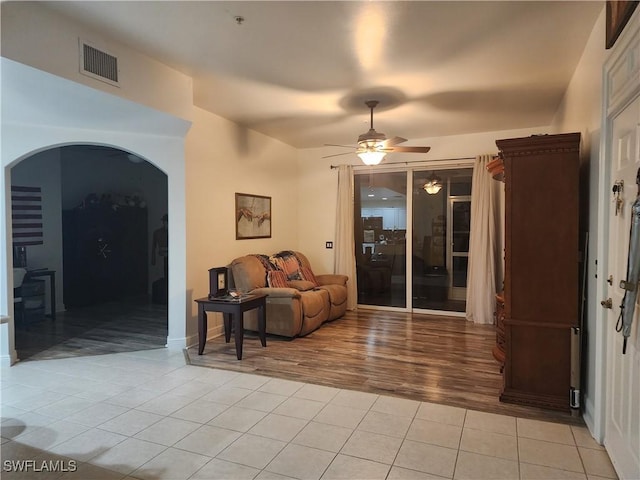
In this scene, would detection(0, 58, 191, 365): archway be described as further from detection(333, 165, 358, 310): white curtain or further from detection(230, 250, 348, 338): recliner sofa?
detection(333, 165, 358, 310): white curtain

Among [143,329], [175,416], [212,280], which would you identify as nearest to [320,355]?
[212,280]

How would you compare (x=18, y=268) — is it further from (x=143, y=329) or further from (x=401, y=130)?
(x=401, y=130)

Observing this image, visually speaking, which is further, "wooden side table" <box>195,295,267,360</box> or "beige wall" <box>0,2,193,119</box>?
"wooden side table" <box>195,295,267,360</box>

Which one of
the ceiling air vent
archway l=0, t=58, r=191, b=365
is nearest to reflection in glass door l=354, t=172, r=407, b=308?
archway l=0, t=58, r=191, b=365

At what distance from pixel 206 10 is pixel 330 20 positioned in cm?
84

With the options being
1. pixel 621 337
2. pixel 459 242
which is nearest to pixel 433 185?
pixel 459 242

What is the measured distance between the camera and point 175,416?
9.36ft

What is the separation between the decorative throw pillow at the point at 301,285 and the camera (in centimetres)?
559

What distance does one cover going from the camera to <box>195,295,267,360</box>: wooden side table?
4078 millimetres

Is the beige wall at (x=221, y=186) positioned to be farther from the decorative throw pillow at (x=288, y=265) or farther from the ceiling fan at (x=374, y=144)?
the ceiling fan at (x=374, y=144)

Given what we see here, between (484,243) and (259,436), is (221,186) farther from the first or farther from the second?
(484,243)

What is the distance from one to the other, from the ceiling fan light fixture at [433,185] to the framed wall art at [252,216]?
2.55 m

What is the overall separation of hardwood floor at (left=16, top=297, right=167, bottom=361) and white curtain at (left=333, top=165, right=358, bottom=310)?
115 inches

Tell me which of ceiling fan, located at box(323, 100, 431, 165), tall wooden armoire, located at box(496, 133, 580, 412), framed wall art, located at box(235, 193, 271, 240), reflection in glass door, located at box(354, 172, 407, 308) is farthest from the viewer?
reflection in glass door, located at box(354, 172, 407, 308)
